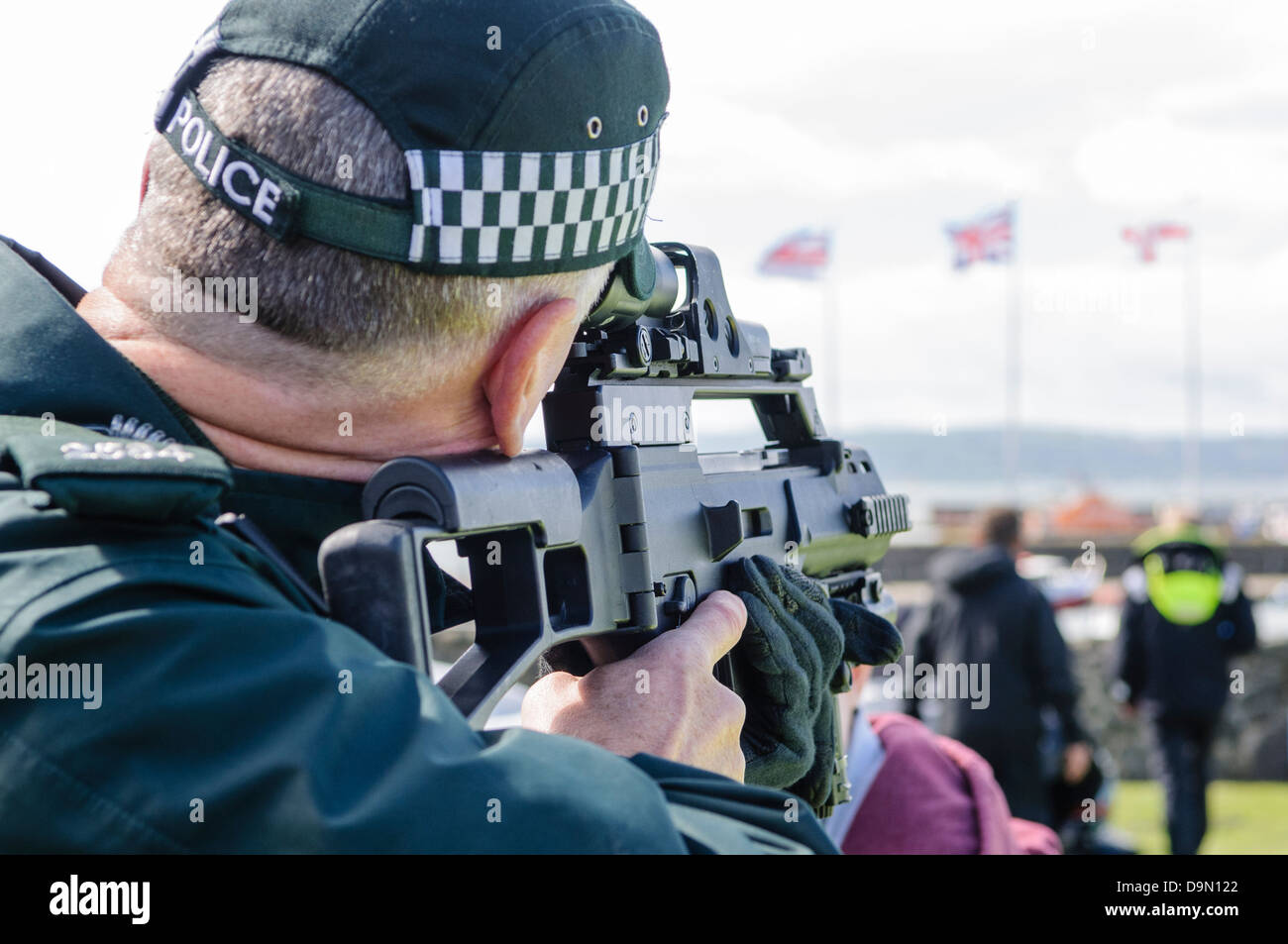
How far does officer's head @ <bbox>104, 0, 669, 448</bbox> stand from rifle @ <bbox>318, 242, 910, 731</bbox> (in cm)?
18

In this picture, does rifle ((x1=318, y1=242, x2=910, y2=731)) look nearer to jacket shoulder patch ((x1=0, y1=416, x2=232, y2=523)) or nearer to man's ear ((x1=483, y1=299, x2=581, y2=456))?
man's ear ((x1=483, y1=299, x2=581, y2=456))

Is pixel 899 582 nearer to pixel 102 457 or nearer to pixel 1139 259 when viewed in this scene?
pixel 1139 259

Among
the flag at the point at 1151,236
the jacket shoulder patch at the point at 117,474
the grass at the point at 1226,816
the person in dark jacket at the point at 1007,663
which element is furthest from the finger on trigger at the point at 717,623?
the flag at the point at 1151,236

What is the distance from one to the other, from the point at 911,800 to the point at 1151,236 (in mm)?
29047

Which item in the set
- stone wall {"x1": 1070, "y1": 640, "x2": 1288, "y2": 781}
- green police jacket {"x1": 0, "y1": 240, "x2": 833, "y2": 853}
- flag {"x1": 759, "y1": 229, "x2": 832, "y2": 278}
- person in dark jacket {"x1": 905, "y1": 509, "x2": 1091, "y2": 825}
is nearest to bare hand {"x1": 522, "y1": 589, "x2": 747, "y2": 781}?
green police jacket {"x1": 0, "y1": 240, "x2": 833, "y2": 853}

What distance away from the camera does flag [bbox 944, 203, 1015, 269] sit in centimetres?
2545

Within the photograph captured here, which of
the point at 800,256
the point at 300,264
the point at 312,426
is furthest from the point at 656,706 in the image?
the point at 800,256

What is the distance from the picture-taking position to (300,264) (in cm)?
150

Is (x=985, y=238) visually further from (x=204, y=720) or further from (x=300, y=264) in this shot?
(x=204, y=720)

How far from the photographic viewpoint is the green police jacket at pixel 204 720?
1.13 m

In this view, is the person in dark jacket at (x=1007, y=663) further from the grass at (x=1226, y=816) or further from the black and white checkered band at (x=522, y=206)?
the black and white checkered band at (x=522, y=206)

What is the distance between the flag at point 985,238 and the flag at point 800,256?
245cm
